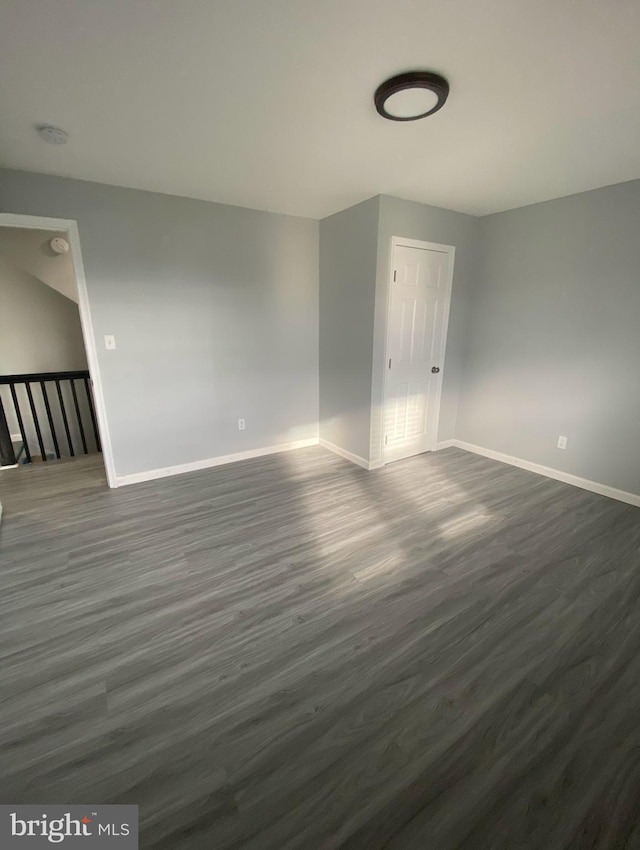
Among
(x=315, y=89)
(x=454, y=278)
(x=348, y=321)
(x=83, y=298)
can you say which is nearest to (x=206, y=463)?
(x=83, y=298)

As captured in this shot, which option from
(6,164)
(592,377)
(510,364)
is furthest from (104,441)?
(592,377)

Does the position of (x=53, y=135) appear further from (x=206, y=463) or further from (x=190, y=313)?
(x=206, y=463)

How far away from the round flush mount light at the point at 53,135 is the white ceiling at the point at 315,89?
51 mm

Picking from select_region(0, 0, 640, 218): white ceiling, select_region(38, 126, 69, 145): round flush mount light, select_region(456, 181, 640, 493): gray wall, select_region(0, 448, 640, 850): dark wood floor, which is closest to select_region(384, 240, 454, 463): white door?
select_region(456, 181, 640, 493): gray wall

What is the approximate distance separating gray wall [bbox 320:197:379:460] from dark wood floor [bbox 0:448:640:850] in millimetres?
1243

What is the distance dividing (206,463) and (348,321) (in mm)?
2096

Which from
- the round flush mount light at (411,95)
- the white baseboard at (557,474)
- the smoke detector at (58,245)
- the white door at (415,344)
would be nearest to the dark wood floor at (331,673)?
the white baseboard at (557,474)

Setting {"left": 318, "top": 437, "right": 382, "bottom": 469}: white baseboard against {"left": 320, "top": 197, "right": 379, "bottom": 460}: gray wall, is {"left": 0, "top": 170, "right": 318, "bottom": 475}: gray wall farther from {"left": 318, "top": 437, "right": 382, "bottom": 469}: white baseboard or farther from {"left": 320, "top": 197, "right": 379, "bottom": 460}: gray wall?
{"left": 318, "top": 437, "right": 382, "bottom": 469}: white baseboard

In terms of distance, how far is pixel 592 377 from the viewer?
3.12 meters

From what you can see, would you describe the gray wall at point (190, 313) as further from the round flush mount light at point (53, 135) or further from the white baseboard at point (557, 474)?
the white baseboard at point (557, 474)

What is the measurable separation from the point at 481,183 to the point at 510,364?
67.4 inches

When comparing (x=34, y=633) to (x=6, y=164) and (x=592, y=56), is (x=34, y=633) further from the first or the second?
(x=592, y=56)

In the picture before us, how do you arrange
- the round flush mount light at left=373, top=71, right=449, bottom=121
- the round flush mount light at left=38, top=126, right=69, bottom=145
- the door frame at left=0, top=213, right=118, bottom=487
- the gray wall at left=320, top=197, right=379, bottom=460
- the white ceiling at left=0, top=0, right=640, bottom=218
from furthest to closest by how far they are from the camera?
the gray wall at left=320, top=197, right=379, bottom=460 → the door frame at left=0, top=213, right=118, bottom=487 → the round flush mount light at left=38, top=126, right=69, bottom=145 → the round flush mount light at left=373, top=71, right=449, bottom=121 → the white ceiling at left=0, top=0, right=640, bottom=218

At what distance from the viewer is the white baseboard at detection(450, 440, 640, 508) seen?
3.04 metres
